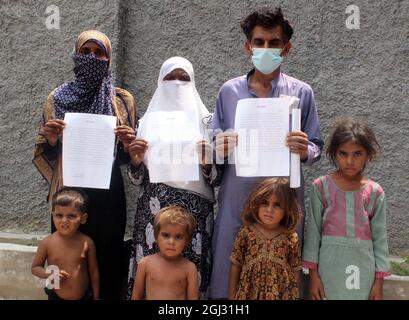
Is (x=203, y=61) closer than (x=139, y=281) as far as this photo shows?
No

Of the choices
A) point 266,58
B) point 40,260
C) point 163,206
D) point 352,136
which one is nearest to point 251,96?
point 266,58

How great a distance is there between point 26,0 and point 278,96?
2541 mm

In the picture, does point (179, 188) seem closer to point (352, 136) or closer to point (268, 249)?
point (268, 249)

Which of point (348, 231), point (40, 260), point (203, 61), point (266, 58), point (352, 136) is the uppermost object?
point (203, 61)

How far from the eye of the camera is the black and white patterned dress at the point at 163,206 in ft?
9.90

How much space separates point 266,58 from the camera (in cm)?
284

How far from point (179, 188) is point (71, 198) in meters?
0.58

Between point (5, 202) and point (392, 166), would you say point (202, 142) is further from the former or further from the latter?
point (5, 202)

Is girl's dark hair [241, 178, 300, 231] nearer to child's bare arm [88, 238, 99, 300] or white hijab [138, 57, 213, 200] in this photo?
white hijab [138, 57, 213, 200]

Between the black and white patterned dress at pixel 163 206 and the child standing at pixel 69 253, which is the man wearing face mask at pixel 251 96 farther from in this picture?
the child standing at pixel 69 253

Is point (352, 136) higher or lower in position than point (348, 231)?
higher

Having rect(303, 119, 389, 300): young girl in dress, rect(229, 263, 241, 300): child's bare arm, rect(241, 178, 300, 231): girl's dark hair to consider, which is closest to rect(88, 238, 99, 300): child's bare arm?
rect(229, 263, 241, 300): child's bare arm

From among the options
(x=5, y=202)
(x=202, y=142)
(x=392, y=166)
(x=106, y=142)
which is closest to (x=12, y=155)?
(x=5, y=202)

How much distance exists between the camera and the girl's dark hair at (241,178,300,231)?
2814mm
